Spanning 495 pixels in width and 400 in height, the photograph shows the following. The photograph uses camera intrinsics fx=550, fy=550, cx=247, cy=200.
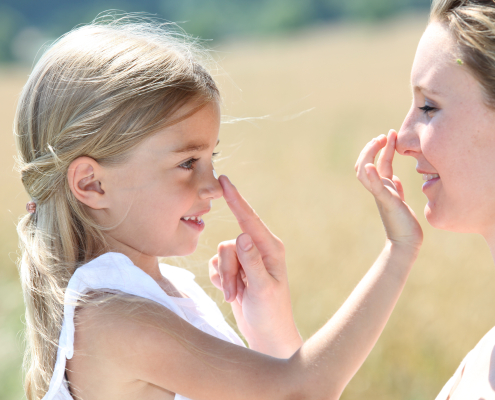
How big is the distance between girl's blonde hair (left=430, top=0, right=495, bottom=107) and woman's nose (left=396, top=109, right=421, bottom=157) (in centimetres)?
30

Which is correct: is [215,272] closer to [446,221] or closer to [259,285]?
[259,285]

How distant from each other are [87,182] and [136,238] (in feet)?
0.99

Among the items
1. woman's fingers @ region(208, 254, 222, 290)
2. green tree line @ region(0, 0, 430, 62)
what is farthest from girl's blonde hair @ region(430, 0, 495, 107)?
green tree line @ region(0, 0, 430, 62)

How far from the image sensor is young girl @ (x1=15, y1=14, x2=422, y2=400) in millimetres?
1955

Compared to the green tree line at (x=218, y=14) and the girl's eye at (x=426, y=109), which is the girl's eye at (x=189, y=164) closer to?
the girl's eye at (x=426, y=109)

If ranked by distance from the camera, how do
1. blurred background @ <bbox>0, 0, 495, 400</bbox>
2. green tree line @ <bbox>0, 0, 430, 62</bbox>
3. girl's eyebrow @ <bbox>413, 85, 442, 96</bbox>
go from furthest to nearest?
green tree line @ <bbox>0, 0, 430, 62</bbox> → blurred background @ <bbox>0, 0, 495, 400</bbox> → girl's eyebrow @ <bbox>413, 85, 442, 96</bbox>

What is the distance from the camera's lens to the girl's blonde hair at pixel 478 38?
1885mm

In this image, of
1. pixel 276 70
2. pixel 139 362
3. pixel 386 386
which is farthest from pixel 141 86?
pixel 276 70

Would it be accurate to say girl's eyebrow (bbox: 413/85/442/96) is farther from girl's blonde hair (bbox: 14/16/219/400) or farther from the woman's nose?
girl's blonde hair (bbox: 14/16/219/400)

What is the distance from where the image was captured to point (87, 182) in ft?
7.33

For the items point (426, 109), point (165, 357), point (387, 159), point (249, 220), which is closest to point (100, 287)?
point (165, 357)

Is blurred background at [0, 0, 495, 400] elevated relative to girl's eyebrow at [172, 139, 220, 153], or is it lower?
lower

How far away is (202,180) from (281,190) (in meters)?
8.04

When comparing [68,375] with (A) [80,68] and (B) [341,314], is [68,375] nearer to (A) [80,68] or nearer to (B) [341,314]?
(B) [341,314]
